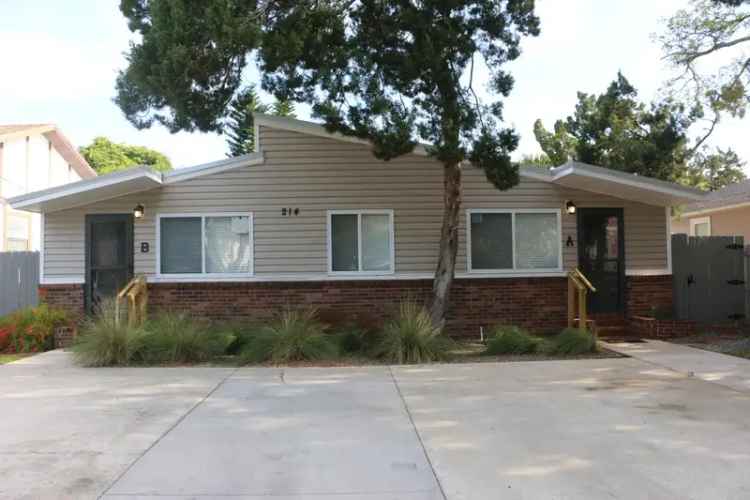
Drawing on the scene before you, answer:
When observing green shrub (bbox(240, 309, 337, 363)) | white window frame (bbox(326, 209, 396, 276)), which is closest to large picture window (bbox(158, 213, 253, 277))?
white window frame (bbox(326, 209, 396, 276))

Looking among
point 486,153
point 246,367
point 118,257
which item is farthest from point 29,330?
point 486,153

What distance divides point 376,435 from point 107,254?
836 cm

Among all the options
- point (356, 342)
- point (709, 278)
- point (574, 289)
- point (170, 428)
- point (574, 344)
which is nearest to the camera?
point (170, 428)

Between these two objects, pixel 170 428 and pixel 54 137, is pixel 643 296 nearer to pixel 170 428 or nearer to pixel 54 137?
pixel 170 428

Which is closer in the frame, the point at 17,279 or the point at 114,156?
the point at 17,279

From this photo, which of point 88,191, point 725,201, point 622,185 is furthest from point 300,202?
point 725,201

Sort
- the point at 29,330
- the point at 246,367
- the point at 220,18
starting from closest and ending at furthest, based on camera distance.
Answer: the point at 220,18, the point at 246,367, the point at 29,330

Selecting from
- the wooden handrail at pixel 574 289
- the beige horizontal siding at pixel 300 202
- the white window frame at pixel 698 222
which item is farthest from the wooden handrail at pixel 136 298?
the white window frame at pixel 698 222

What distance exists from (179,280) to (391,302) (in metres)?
4.02

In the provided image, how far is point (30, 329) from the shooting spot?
443 inches

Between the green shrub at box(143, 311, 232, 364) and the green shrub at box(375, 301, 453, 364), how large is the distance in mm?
2559

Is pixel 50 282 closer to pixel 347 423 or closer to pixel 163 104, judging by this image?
pixel 163 104

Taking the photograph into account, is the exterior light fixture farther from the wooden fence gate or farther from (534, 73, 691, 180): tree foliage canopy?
(534, 73, 691, 180): tree foliage canopy

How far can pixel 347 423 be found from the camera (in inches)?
245
